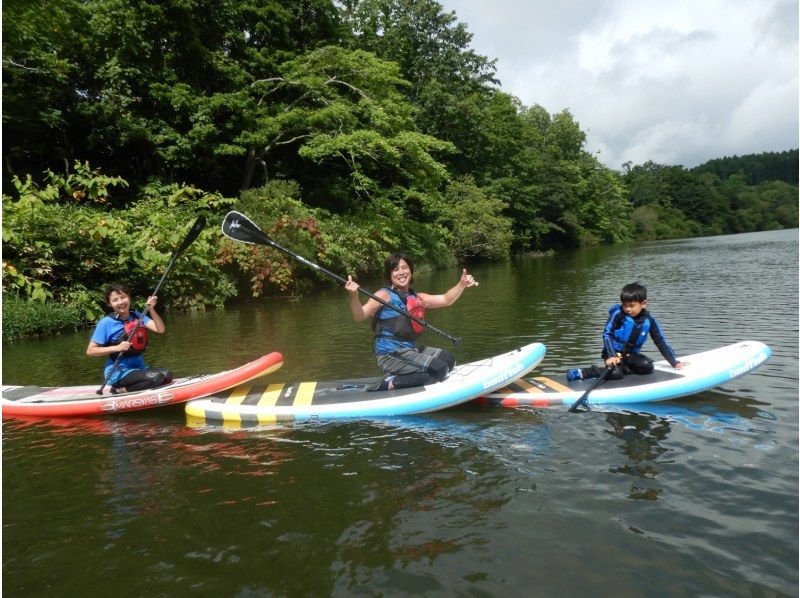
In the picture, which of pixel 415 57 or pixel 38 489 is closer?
pixel 38 489

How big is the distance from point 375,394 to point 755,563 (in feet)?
10.2

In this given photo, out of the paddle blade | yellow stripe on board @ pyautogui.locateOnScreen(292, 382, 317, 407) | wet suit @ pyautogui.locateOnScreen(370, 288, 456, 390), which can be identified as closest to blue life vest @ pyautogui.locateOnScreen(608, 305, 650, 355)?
wet suit @ pyautogui.locateOnScreen(370, 288, 456, 390)

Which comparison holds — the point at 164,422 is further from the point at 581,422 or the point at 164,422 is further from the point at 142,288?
the point at 142,288

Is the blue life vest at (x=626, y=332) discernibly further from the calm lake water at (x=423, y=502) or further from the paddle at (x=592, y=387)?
the calm lake water at (x=423, y=502)

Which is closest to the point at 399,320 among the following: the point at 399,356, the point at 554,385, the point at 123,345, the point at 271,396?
the point at 399,356

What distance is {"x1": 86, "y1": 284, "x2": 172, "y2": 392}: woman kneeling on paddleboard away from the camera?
206 inches

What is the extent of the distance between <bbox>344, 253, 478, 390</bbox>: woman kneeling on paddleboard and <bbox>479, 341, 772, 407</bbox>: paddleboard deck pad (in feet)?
1.97

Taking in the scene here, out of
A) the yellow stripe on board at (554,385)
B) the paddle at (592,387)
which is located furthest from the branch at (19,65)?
the paddle at (592,387)

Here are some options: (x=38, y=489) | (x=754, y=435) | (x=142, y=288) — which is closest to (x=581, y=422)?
(x=754, y=435)

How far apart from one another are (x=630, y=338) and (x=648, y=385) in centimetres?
47

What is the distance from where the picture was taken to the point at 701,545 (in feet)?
8.91

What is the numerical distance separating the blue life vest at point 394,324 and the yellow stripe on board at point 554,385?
4.28 feet

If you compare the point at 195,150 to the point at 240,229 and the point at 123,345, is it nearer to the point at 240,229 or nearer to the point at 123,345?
the point at 240,229

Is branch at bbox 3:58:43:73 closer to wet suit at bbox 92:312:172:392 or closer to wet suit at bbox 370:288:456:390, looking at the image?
wet suit at bbox 92:312:172:392
